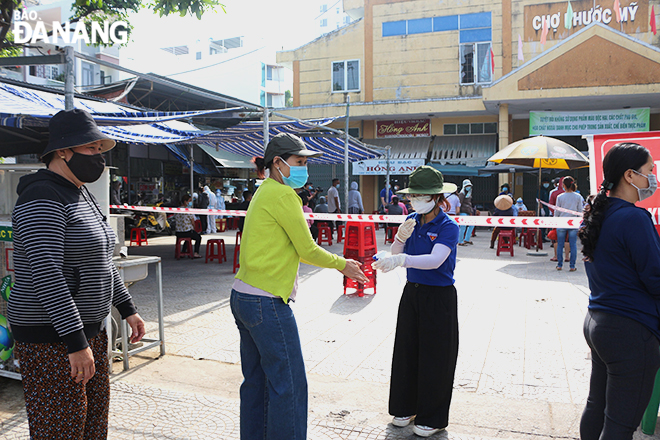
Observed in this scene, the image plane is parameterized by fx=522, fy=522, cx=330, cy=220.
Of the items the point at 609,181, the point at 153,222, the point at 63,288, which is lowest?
the point at 153,222

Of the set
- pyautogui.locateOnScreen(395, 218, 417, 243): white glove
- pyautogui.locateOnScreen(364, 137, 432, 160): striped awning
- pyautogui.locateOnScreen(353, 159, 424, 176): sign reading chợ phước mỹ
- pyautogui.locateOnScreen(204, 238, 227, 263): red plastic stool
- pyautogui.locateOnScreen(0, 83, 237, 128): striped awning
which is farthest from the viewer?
pyautogui.locateOnScreen(364, 137, 432, 160): striped awning

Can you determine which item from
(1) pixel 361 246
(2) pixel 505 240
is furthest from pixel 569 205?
(1) pixel 361 246

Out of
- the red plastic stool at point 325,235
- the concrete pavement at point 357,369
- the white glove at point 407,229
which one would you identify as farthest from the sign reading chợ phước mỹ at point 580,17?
the white glove at point 407,229

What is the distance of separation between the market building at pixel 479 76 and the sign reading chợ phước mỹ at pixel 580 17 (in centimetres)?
4

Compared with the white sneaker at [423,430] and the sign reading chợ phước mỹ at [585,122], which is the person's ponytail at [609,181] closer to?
the white sneaker at [423,430]

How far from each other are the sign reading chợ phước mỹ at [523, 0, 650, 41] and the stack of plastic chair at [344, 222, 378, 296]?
15703mm

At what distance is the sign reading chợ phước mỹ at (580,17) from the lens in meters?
19.5

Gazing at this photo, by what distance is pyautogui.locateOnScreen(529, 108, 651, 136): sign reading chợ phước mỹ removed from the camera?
1900 centimetres

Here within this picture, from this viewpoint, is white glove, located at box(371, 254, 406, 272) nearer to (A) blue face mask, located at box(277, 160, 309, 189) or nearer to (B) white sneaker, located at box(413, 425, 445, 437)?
(A) blue face mask, located at box(277, 160, 309, 189)

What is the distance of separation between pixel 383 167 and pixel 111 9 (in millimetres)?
14263

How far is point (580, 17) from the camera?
65.3ft

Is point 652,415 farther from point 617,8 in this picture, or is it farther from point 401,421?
point 617,8

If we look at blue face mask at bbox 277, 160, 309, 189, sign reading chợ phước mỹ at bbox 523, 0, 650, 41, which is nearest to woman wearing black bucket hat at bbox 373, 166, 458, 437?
blue face mask at bbox 277, 160, 309, 189

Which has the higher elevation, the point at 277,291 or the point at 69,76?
the point at 69,76
